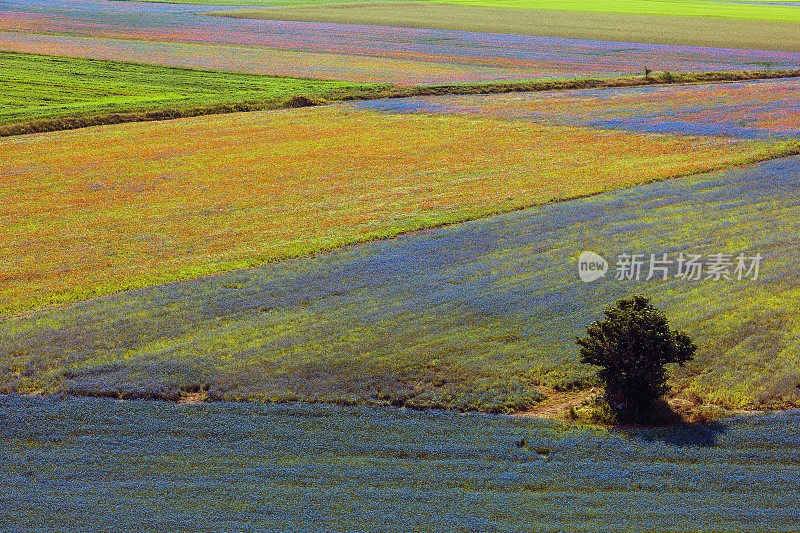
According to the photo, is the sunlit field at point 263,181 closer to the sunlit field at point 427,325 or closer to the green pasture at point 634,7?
the sunlit field at point 427,325

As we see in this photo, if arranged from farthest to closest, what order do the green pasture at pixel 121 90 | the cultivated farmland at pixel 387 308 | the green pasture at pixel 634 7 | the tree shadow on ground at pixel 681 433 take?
the green pasture at pixel 634 7 < the green pasture at pixel 121 90 < the tree shadow on ground at pixel 681 433 < the cultivated farmland at pixel 387 308

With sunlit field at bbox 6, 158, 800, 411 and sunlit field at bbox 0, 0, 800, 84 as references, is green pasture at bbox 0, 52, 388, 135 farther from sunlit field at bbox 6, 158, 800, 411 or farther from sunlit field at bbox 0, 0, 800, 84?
sunlit field at bbox 6, 158, 800, 411

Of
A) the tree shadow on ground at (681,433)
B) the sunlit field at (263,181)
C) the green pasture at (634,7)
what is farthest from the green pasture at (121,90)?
the green pasture at (634,7)

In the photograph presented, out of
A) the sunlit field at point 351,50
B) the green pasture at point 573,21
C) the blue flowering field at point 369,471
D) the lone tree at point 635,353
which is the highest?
the green pasture at point 573,21

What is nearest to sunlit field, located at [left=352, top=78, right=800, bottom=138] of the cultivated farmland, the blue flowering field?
the cultivated farmland

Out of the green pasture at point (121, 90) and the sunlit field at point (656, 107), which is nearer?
the sunlit field at point (656, 107)

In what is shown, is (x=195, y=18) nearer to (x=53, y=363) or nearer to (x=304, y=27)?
(x=304, y=27)

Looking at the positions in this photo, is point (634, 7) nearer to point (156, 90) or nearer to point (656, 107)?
point (656, 107)

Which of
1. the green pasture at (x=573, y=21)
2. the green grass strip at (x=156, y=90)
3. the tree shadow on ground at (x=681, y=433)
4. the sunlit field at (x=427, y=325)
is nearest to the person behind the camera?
the tree shadow on ground at (x=681, y=433)
